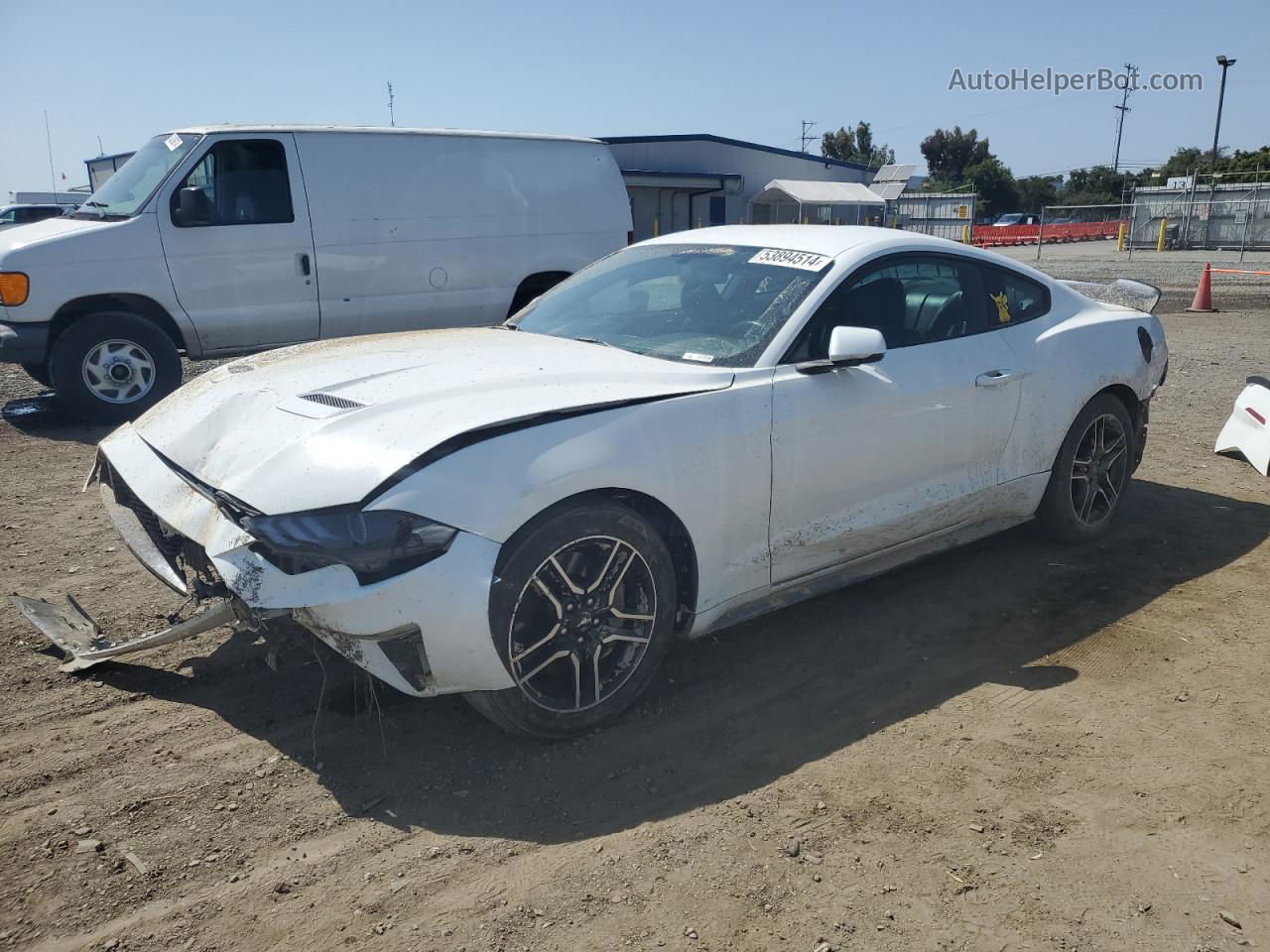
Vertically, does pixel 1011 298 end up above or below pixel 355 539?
above

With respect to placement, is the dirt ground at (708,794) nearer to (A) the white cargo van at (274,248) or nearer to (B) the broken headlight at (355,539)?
(B) the broken headlight at (355,539)


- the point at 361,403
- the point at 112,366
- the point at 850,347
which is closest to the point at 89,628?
the point at 361,403

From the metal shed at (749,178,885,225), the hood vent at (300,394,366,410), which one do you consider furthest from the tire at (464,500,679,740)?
the metal shed at (749,178,885,225)

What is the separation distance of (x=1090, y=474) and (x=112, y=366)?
283 inches

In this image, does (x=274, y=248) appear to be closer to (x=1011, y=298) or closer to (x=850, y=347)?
(x=1011, y=298)

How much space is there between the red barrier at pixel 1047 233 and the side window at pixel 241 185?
39.4 meters

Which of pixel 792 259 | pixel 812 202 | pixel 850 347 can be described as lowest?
pixel 850 347

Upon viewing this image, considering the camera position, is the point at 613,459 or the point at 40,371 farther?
the point at 40,371

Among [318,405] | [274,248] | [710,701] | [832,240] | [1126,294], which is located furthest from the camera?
[274,248]

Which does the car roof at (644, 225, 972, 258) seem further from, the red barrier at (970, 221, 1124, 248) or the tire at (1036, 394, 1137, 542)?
the red barrier at (970, 221, 1124, 248)

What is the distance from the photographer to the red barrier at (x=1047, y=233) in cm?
4459

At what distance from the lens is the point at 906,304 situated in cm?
422

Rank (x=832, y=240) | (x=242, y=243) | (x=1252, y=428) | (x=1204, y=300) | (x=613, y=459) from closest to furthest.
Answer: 1. (x=613, y=459)
2. (x=832, y=240)
3. (x=1252, y=428)
4. (x=242, y=243)
5. (x=1204, y=300)

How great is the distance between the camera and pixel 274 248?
8344 mm
